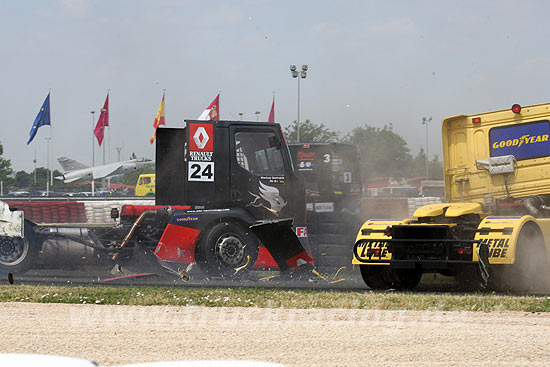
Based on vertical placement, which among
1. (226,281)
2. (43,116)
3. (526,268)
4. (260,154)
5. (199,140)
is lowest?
(226,281)

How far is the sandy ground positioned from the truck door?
11.4 feet

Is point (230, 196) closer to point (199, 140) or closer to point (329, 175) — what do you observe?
point (199, 140)

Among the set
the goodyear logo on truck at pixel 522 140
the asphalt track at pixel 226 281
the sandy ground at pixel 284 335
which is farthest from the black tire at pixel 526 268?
the sandy ground at pixel 284 335

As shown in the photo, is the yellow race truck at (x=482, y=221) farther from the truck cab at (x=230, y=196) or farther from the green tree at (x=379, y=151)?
the green tree at (x=379, y=151)

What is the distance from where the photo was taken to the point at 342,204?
2214 cm

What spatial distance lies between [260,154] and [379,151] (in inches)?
668

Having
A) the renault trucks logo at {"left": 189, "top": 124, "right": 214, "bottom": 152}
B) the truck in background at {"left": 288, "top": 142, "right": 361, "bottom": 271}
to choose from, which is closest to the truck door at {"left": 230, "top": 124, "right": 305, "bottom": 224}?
the renault trucks logo at {"left": 189, "top": 124, "right": 214, "bottom": 152}

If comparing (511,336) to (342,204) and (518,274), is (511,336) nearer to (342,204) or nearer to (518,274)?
(518,274)

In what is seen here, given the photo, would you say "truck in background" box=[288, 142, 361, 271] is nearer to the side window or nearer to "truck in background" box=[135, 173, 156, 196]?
the side window

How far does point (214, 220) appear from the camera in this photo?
1109 centimetres

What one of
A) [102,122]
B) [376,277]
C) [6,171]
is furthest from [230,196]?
[6,171]

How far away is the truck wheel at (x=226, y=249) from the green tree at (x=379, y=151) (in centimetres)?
1213

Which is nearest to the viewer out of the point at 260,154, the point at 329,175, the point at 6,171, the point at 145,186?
the point at 260,154

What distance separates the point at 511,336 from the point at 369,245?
3867 millimetres
